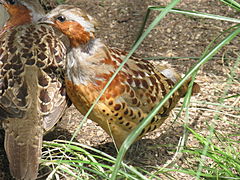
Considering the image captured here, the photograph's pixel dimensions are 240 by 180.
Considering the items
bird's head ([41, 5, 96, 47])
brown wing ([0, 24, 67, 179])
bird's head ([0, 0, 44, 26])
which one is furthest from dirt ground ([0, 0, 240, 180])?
bird's head ([0, 0, 44, 26])

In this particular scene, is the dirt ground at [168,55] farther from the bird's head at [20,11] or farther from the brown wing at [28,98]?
the bird's head at [20,11]

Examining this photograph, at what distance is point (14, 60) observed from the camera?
306 centimetres

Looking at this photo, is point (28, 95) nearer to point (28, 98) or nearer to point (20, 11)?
point (28, 98)

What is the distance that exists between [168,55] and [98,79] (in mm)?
1764

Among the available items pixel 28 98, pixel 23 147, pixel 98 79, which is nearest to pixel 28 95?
pixel 28 98

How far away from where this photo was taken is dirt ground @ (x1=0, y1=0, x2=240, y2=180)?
3.39m

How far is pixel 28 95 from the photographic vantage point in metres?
2.92

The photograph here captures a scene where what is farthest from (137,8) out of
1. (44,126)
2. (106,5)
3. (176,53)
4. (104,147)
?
(44,126)

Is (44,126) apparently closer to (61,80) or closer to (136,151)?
(61,80)

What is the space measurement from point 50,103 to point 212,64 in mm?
1865

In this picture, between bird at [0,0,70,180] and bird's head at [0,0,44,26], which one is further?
bird's head at [0,0,44,26]

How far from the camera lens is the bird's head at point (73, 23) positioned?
269cm

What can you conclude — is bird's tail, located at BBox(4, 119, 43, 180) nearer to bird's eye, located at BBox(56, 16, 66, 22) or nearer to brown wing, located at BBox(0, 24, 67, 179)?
brown wing, located at BBox(0, 24, 67, 179)

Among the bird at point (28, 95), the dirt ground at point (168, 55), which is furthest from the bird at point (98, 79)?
the dirt ground at point (168, 55)
